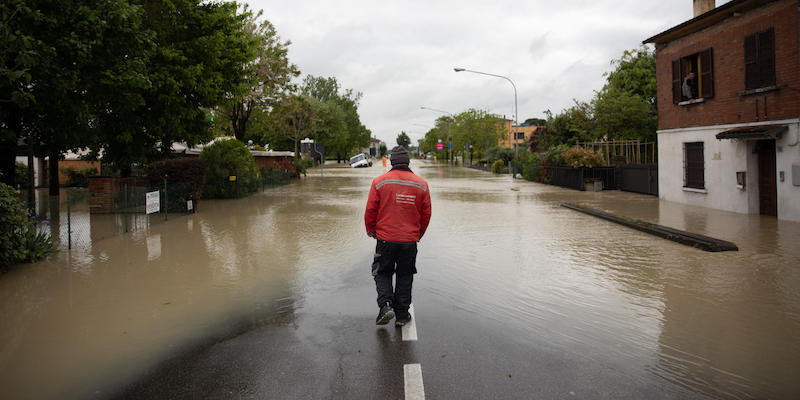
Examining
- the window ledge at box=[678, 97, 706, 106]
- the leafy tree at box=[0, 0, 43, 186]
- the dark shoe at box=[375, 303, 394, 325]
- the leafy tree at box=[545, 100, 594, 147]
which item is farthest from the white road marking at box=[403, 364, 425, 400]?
the leafy tree at box=[545, 100, 594, 147]

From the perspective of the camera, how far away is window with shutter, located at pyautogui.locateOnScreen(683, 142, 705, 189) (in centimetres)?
1639

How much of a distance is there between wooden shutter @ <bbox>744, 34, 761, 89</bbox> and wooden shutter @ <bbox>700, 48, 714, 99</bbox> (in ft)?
4.30

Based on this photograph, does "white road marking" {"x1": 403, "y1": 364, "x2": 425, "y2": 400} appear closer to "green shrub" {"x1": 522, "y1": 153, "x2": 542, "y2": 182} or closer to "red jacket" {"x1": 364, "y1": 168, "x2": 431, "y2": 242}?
"red jacket" {"x1": 364, "y1": 168, "x2": 431, "y2": 242}

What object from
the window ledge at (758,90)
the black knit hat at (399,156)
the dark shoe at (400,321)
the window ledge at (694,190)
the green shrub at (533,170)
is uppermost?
the window ledge at (758,90)

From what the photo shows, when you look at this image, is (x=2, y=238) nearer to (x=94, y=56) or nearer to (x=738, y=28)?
(x=94, y=56)

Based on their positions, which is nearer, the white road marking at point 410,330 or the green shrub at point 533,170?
the white road marking at point 410,330

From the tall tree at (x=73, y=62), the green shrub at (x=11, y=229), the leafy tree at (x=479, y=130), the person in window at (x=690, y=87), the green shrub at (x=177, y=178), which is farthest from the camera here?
the leafy tree at (x=479, y=130)

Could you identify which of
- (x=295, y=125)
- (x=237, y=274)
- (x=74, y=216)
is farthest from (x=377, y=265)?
(x=295, y=125)

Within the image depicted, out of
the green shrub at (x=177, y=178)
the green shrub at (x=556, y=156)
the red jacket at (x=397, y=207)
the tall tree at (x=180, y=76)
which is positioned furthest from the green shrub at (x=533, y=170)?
the red jacket at (x=397, y=207)

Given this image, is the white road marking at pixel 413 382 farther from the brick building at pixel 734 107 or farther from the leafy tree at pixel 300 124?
the leafy tree at pixel 300 124

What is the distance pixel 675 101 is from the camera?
17.3m

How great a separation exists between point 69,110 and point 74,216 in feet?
14.6

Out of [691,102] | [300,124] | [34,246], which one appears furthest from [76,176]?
[300,124]

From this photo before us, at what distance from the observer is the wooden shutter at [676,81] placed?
56.2 feet
